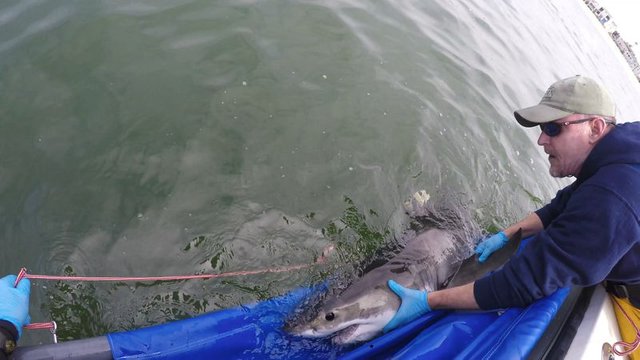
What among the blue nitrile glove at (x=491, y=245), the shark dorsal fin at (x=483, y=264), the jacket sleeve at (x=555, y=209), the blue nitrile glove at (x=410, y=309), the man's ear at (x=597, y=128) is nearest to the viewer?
the man's ear at (x=597, y=128)

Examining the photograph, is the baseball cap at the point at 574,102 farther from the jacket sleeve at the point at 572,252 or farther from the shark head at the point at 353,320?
the shark head at the point at 353,320

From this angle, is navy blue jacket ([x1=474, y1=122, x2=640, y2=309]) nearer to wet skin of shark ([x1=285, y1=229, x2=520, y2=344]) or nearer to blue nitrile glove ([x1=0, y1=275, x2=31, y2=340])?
wet skin of shark ([x1=285, y1=229, x2=520, y2=344])

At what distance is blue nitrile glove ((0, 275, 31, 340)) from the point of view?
276 centimetres

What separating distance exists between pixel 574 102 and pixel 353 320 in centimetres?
246

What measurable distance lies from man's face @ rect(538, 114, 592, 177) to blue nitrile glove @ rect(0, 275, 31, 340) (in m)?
3.85

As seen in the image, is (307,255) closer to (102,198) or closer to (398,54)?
(102,198)

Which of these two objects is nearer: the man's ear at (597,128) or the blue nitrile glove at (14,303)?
the blue nitrile glove at (14,303)

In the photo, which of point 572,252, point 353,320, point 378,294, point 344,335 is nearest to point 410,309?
point 378,294

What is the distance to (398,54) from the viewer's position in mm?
7488

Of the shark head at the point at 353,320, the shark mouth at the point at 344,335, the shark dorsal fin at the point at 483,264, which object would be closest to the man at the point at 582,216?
the shark head at the point at 353,320

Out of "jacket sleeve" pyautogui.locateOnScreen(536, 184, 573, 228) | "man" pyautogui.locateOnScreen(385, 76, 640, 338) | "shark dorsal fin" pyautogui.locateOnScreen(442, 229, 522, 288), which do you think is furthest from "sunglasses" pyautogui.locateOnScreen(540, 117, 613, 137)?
"jacket sleeve" pyautogui.locateOnScreen(536, 184, 573, 228)

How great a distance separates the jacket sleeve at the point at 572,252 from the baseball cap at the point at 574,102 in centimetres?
60

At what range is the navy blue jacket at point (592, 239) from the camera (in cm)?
267

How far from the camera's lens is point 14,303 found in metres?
2.85
